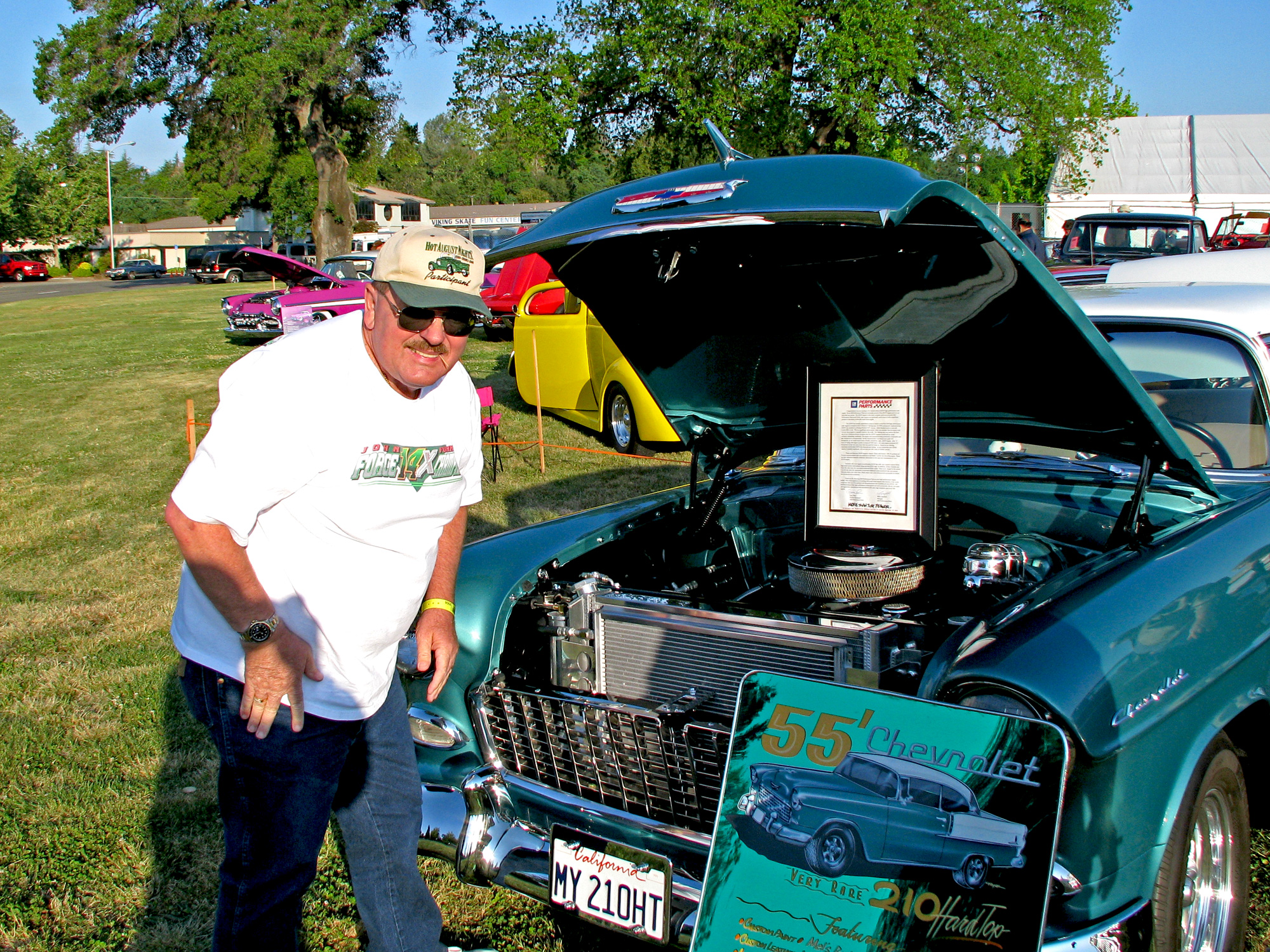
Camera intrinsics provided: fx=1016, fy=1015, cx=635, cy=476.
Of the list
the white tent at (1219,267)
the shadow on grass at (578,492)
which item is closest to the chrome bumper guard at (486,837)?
the shadow on grass at (578,492)

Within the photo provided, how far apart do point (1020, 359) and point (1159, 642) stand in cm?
87

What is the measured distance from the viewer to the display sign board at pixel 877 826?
1.64 meters

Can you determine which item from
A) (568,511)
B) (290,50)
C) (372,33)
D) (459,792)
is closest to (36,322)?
(290,50)

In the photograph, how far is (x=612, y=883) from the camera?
221 cm

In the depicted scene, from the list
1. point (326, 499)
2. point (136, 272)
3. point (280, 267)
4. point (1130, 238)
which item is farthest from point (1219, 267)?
point (136, 272)

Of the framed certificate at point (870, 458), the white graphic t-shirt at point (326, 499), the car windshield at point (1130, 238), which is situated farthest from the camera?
the car windshield at point (1130, 238)

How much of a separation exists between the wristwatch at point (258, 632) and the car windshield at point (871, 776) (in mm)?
1068

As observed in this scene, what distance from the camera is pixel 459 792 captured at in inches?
102

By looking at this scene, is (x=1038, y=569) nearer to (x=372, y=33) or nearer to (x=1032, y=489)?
(x=1032, y=489)

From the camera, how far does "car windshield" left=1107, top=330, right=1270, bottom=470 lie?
3094mm

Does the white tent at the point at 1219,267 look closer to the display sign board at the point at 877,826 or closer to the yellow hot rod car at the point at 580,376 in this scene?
the yellow hot rod car at the point at 580,376

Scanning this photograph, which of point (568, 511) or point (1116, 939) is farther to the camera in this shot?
point (568, 511)

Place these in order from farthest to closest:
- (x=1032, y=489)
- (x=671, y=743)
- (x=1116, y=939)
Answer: (x=1032, y=489) → (x=671, y=743) → (x=1116, y=939)

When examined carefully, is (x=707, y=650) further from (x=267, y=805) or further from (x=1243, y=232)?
(x=1243, y=232)
